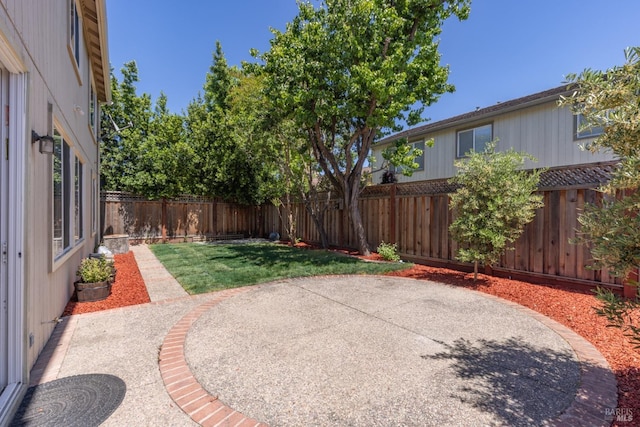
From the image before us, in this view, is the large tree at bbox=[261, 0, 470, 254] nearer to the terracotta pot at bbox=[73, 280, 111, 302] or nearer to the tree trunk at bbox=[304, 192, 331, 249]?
the tree trunk at bbox=[304, 192, 331, 249]

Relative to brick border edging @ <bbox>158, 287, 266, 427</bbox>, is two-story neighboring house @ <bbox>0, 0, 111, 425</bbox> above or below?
above

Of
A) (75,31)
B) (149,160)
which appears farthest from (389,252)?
(149,160)

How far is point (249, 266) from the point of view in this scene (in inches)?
336

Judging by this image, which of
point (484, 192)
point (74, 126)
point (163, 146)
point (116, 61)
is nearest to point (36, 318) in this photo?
point (74, 126)

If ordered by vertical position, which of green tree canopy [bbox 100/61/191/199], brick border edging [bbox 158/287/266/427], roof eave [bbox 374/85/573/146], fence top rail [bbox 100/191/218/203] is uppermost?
roof eave [bbox 374/85/573/146]

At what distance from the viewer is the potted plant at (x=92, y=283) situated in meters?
5.31

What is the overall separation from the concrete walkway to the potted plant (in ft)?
2.86

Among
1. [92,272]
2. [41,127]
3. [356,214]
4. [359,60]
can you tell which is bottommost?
[92,272]

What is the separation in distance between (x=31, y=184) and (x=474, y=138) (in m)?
13.4

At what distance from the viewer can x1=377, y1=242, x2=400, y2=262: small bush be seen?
9.23m

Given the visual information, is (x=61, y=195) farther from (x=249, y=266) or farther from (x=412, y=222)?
(x=412, y=222)

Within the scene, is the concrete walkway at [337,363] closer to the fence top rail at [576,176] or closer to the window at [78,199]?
the window at [78,199]

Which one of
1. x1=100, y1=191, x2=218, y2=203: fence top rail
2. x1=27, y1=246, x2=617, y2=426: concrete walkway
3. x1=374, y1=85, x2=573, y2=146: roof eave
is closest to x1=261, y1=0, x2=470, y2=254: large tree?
x1=374, y1=85, x2=573, y2=146: roof eave

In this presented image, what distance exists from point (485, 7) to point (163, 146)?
14.9 m
